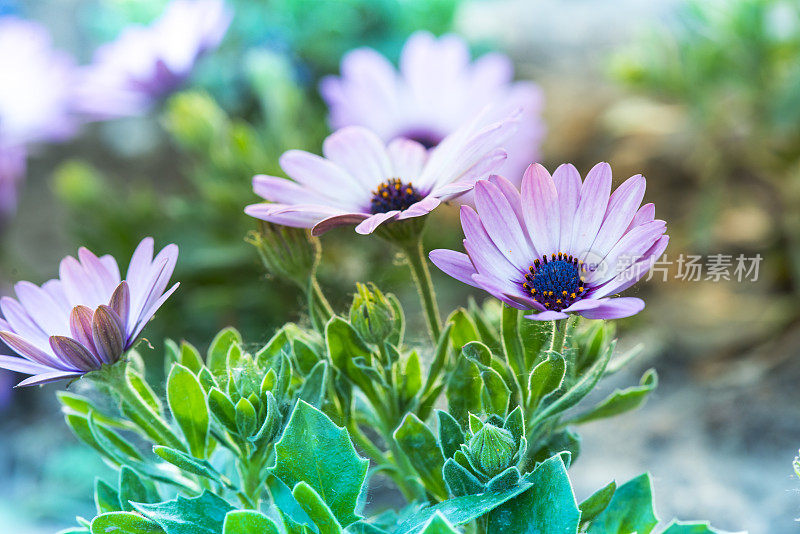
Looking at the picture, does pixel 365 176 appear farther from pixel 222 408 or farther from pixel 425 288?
pixel 222 408

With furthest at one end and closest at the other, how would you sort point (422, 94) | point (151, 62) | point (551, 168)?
1. point (551, 168)
2. point (151, 62)
3. point (422, 94)

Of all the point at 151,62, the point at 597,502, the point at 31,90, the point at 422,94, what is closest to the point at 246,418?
the point at 597,502

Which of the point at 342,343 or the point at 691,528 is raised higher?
the point at 342,343

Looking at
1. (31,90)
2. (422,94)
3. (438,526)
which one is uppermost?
(31,90)

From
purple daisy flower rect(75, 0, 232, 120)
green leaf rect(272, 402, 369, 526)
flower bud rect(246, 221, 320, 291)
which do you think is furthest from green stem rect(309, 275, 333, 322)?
purple daisy flower rect(75, 0, 232, 120)

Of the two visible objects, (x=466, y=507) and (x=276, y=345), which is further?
(x=276, y=345)

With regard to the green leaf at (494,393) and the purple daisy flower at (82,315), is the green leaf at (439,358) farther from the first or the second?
the purple daisy flower at (82,315)

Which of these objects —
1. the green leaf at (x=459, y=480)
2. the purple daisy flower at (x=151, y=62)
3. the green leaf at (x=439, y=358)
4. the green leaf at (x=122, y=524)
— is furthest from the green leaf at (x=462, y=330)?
the purple daisy flower at (x=151, y=62)

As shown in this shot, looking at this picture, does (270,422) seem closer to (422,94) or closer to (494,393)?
(494,393)

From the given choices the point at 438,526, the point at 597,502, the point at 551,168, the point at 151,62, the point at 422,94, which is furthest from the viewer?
the point at 551,168
